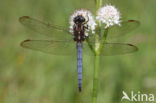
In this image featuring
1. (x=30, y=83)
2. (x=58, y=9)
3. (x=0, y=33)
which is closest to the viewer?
(x=30, y=83)

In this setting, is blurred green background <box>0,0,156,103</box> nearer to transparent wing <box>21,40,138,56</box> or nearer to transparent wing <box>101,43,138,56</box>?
transparent wing <box>21,40,138,56</box>

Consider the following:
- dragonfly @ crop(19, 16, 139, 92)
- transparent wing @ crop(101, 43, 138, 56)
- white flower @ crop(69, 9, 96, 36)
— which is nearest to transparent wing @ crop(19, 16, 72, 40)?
dragonfly @ crop(19, 16, 139, 92)

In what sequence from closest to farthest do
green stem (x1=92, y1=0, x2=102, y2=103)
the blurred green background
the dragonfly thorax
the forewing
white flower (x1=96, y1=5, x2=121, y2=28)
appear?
green stem (x1=92, y1=0, x2=102, y2=103) → white flower (x1=96, y1=5, x2=121, y2=28) → the dragonfly thorax → the forewing → the blurred green background

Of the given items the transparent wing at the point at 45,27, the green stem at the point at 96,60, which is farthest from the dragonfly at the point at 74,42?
the green stem at the point at 96,60

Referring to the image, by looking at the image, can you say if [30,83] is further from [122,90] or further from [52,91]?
[122,90]

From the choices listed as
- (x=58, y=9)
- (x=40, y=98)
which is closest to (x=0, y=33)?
(x=58, y=9)

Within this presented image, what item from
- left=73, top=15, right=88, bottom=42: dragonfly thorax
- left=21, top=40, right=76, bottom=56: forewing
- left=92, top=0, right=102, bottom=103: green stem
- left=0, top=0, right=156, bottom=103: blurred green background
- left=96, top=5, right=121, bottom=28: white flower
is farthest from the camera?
left=0, top=0, right=156, bottom=103: blurred green background

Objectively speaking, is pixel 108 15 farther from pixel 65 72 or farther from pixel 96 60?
pixel 65 72

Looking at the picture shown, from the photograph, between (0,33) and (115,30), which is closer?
(115,30)
